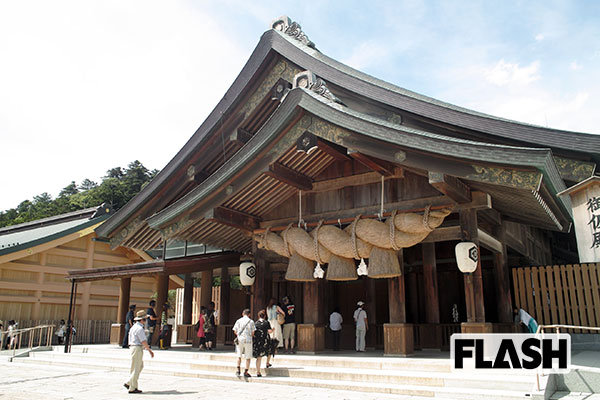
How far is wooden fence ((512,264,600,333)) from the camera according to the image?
Answer: 1092 centimetres

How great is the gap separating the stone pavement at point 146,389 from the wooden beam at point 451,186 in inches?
144

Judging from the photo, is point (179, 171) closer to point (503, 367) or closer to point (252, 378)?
point (252, 378)

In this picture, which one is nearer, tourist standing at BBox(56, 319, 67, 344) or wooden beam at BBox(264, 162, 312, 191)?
wooden beam at BBox(264, 162, 312, 191)

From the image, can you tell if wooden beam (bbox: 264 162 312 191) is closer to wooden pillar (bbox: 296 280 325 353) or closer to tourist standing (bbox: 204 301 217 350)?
wooden pillar (bbox: 296 280 325 353)

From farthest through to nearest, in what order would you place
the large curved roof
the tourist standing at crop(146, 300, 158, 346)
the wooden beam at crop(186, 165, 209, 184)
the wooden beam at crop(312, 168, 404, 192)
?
the tourist standing at crop(146, 300, 158, 346)
the wooden beam at crop(186, 165, 209, 184)
the wooden beam at crop(312, 168, 404, 192)
the large curved roof

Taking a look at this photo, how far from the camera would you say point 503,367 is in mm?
6984

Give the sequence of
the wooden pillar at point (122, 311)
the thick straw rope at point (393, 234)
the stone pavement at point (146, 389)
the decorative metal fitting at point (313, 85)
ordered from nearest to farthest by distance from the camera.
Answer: the stone pavement at point (146, 389) → the thick straw rope at point (393, 234) → the decorative metal fitting at point (313, 85) → the wooden pillar at point (122, 311)

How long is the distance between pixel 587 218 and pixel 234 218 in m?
7.58

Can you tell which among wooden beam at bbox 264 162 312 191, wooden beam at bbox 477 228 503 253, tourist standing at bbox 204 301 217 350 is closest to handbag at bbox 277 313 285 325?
wooden beam at bbox 264 162 312 191

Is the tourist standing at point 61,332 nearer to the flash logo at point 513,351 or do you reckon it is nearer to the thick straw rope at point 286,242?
the thick straw rope at point 286,242

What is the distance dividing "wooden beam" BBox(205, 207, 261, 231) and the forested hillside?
3005 centimetres

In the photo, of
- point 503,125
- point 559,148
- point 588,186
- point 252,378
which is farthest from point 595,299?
point 252,378

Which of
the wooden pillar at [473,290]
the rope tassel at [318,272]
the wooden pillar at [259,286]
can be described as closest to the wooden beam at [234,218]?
the wooden pillar at [259,286]

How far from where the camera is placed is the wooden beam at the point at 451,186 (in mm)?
8188
